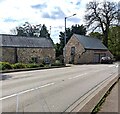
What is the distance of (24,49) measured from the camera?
48875 millimetres

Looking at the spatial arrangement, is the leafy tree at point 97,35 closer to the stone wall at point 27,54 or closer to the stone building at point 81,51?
the stone building at point 81,51

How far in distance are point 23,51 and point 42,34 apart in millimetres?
62375

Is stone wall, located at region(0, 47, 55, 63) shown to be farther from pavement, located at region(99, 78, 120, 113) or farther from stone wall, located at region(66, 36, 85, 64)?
pavement, located at region(99, 78, 120, 113)

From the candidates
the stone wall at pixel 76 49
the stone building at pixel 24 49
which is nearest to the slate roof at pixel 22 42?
the stone building at pixel 24 49

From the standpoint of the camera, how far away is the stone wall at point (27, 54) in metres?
45.4

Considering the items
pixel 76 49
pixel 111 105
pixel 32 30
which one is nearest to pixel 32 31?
pixel 32 30

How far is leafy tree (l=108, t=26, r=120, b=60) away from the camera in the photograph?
82.3 m

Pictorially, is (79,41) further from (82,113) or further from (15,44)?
(82,113)

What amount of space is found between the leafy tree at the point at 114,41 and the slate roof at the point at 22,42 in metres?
31.4

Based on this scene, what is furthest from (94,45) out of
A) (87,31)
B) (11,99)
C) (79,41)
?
(11,99)

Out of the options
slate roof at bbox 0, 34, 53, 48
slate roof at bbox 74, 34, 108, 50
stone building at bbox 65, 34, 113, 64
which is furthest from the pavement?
slate roof at bbox 74, 34, 108, 50

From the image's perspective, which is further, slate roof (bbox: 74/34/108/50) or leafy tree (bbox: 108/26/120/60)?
leafy tree (bbox: 108/26/120/60)

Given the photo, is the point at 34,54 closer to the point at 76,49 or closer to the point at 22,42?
the point at 22,42

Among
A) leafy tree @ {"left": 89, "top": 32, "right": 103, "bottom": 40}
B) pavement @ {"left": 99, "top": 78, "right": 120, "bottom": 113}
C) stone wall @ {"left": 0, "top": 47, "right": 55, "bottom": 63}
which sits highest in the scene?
leafy tree @ {"left": 89, "top": 32, "right": 103, "bottom": 40}
